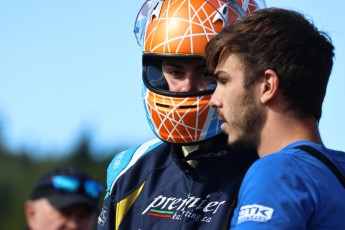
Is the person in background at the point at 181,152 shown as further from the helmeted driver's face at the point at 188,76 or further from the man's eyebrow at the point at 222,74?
the man's eyebrow at the point at 222,74

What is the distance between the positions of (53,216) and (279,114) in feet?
3.17

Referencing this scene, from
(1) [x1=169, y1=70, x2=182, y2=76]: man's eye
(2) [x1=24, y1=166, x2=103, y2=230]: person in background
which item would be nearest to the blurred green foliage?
(1) [x1=169, y1=70, x2=182, y2=76]: man's eye

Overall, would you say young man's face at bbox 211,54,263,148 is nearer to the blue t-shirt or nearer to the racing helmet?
the blue t-shirt

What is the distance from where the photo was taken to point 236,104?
4.11m

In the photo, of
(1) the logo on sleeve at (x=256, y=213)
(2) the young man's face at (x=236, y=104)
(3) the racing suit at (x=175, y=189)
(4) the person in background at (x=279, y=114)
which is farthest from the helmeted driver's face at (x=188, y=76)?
(1) the logo on sleeve at (x=256, y=213)

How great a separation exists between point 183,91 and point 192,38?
266mm

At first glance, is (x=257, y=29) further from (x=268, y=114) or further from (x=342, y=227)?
(x=342, y=227)

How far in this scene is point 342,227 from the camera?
3.77 metres

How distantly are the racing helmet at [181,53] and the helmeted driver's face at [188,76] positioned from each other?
3 cm

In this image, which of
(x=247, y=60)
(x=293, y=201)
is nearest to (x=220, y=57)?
(x=247, y=60)

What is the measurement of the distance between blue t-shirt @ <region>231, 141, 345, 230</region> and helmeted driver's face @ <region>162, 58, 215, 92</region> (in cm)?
123

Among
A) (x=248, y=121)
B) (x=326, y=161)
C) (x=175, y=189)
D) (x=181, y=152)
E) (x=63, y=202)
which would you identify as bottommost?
(x=175, y=189)

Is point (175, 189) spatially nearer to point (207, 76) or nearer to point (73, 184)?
point (207, 76)

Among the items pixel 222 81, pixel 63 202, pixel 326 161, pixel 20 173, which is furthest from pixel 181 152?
pixel 20 173
